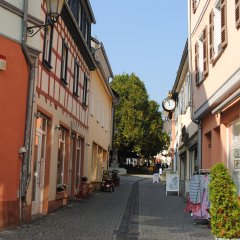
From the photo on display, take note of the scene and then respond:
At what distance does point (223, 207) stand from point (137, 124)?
47.5 m

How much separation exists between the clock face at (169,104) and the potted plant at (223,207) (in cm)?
1834

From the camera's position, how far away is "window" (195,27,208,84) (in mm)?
14612

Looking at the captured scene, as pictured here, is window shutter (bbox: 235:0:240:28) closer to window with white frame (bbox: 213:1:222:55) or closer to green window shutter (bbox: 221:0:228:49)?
green window shutter (bbox: 221:0:228:49)

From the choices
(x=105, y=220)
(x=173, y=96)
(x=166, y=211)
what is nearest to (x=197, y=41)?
(x=166, y=211)

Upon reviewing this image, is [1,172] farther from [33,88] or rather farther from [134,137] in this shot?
[134,137]

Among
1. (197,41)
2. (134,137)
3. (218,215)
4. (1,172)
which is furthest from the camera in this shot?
(134,137)

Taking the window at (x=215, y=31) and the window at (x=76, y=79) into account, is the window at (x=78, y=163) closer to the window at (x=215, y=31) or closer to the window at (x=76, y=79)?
the window at (x=76, y=79)

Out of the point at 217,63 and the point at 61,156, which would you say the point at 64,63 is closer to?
the point at 61,156

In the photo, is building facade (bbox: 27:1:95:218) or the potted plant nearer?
the potted plant

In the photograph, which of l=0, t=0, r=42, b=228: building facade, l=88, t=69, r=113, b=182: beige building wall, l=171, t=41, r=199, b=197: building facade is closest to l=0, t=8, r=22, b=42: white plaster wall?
l=0, t=0, r=42, b=228: building facade

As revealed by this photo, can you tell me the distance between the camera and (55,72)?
1408cm

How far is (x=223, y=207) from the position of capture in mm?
7906

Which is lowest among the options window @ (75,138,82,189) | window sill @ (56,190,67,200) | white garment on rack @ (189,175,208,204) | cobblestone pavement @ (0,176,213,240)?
cobblestone pavement @ (0,176,213,240)

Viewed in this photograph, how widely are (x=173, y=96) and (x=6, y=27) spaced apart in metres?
17.9
